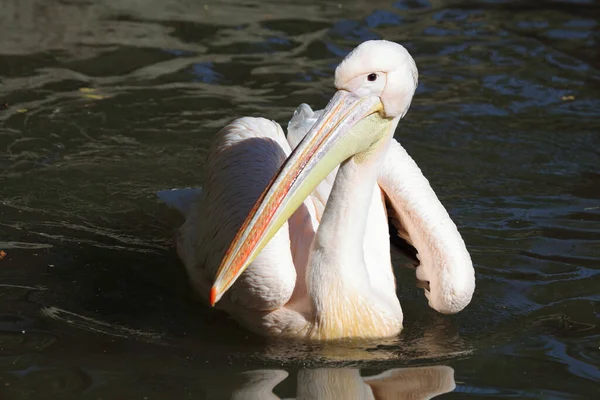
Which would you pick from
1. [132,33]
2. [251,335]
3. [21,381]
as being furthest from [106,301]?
[132,33]

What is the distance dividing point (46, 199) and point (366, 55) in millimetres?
2785

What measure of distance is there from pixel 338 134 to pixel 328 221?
0.48 meters

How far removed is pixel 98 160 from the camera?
23.1ft

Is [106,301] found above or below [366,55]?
below

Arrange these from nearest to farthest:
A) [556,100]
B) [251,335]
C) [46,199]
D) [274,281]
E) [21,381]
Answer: [21,381]
[274,281]
[251,335]
[46,199]
[556,100]

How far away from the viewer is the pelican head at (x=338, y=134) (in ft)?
14.1

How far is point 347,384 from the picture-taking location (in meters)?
4.29

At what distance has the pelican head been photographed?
14.1 ft

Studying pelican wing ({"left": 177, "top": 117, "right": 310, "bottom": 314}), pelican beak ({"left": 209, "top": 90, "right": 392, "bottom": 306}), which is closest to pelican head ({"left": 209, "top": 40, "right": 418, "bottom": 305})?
pelican beak ({"left": 209, "top": 90, "right": 392, "bottom": 306})

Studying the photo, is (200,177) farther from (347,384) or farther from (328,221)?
(347,384)

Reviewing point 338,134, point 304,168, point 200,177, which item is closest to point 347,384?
point 304,168

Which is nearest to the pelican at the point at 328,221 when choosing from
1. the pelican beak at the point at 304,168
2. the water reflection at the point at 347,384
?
the pelican beak at the point at 304,168

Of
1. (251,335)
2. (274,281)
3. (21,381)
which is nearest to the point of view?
(21,381)

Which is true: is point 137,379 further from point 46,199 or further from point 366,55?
point 46,199
